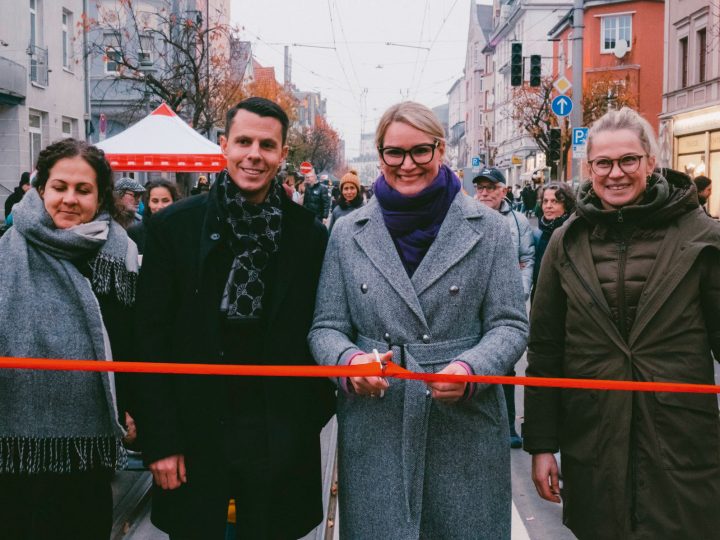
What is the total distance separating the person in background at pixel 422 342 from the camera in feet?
8.70

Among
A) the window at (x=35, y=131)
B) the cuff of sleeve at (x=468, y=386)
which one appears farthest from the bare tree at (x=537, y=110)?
the cuff of sleeve at (x=468, y=386)

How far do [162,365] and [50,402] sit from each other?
541 mm

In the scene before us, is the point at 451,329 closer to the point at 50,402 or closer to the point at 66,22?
the point at 50,402

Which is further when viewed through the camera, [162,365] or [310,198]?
[310,198]

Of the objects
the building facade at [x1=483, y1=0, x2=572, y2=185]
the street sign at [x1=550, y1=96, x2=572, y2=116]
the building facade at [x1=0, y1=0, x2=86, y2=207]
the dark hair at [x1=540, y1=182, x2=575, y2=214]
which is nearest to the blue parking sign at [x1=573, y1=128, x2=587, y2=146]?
the street sign at [x1=550, y1=96, x2=572, y2=116]

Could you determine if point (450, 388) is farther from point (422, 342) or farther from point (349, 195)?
point (349, 195)

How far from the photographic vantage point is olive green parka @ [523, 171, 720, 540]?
2.60 metres

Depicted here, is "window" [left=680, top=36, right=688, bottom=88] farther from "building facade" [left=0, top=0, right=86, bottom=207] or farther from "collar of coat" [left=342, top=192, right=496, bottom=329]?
"collar of coat" [left=342, top=192, right=496, bottom=329]

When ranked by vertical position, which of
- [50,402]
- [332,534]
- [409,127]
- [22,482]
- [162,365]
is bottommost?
[332,534]

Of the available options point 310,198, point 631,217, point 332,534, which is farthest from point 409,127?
point 310,198

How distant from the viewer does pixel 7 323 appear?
9.10 ft

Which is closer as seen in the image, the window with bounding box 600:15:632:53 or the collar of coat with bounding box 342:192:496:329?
the collar of coat with bounding box 342:192:496:329

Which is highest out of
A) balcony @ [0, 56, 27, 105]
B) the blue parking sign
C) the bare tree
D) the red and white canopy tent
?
the bare tree

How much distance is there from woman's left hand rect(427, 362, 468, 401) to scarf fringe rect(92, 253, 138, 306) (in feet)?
4.21
